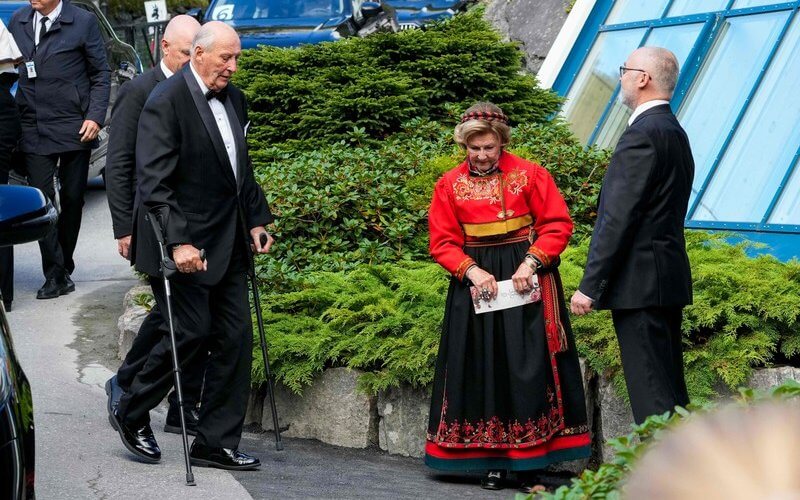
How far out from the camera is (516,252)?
5828 millimetres

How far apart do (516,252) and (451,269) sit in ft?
1.02

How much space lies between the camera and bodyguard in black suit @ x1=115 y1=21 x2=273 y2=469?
563 cm

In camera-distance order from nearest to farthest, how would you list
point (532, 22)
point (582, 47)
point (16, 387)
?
1. point (16, 387)
2. point (582, 47)
3. point (532, 22)

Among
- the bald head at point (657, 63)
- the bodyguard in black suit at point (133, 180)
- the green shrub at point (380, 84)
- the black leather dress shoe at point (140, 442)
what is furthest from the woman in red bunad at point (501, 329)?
the green shrub at point (380, 84)

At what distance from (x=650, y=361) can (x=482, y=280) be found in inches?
37.4

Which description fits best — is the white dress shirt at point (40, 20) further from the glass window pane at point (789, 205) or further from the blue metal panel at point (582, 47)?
the glass window pane at point (789, 205)

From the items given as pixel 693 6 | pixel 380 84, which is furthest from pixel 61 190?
pixel 693 6

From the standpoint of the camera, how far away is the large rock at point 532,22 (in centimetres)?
1676

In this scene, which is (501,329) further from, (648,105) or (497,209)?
(648,105)

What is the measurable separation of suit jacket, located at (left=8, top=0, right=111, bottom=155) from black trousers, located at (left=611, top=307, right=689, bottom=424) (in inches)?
218

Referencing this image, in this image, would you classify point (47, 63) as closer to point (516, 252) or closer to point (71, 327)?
point (71, 327)

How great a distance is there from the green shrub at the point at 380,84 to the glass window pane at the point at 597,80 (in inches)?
28.2

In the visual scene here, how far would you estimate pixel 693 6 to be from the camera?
35.9 ft

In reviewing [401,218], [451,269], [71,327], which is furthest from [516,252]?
[71,327]
